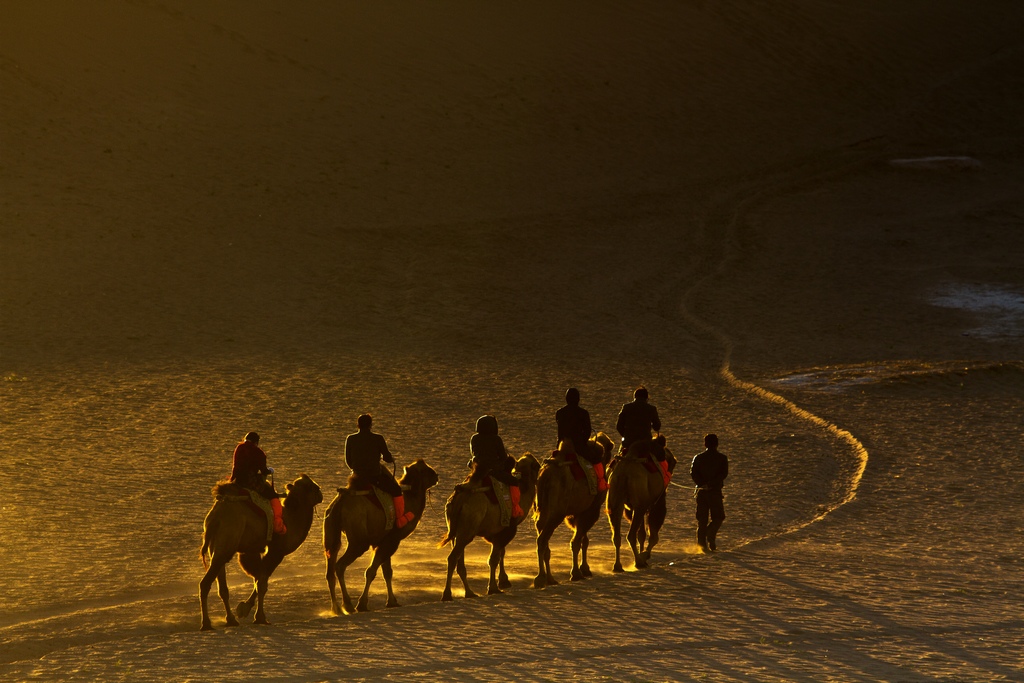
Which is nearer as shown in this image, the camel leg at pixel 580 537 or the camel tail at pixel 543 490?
the camel tail at pixel 543 490

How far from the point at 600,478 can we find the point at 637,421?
2.73ft

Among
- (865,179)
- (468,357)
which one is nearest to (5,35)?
(468,357)

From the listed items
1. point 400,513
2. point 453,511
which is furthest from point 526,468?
point 400,513

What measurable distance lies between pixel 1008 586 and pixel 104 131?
106ft

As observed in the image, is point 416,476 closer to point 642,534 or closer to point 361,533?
point 361,533

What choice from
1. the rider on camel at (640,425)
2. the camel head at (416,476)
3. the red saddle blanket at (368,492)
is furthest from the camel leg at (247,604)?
the rider on camel at (640,425)

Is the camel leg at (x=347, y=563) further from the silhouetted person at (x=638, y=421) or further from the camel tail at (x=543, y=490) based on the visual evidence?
the silhouetted person at (x=638, y=421)

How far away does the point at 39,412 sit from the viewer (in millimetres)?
23406

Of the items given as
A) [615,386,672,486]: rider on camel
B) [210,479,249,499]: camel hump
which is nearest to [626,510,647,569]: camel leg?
[615,386,672,486]: rider on camel

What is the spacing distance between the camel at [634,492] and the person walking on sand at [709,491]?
0.58m

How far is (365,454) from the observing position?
45.3 ft

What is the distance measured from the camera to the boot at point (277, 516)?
13.5m

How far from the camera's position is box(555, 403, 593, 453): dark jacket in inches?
605

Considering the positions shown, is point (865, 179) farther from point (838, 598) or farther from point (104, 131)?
point (838, 598)
